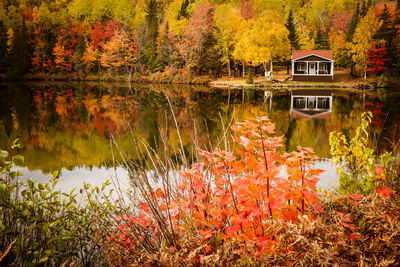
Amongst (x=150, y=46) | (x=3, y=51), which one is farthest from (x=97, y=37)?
(x=3, y=51)

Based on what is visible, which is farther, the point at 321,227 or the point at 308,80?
the point at 308,80

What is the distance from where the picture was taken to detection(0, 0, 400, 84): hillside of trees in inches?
1478

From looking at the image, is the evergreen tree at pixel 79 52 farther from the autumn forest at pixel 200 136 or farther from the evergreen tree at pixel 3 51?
the evergreen tree at pixel 3 51

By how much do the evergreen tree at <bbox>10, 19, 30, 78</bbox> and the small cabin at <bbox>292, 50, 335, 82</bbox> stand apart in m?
41.8

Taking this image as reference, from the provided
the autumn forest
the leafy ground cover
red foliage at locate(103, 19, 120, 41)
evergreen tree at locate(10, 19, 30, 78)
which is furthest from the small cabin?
evergreen tree at locate(10, 19, 30, 78)

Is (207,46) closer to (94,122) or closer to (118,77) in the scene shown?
(118,77)

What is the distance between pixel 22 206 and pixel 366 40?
1659 inches

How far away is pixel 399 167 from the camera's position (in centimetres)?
422

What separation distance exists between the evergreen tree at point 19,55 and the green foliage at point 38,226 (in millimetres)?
53952

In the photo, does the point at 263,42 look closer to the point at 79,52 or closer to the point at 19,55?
the point at 79,52

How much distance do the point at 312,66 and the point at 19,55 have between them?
147ft

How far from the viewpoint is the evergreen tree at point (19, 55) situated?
48875 millimetres

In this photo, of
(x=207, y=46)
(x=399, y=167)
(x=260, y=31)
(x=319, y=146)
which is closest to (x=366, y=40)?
(x=260, y=31)

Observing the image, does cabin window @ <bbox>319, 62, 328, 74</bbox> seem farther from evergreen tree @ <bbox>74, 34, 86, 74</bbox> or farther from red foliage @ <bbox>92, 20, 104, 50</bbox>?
evergreen tree @ <bbox>74, 34, 86, 74</bbox>
